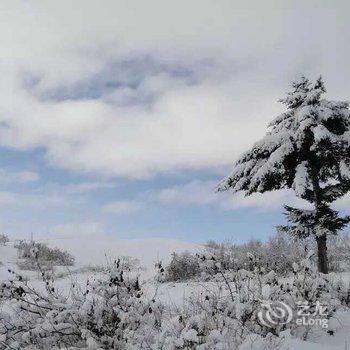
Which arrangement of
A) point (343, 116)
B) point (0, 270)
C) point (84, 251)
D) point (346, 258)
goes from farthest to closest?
point (84, 251)
point (346, 258)
point (0, 270)
point (343, 116)

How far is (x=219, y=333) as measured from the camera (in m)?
5.59

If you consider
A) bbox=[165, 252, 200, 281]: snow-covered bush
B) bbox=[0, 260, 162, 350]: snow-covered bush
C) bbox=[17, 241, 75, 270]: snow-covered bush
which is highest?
bbox=[17, 241, 75, 270]: snow-covered bush

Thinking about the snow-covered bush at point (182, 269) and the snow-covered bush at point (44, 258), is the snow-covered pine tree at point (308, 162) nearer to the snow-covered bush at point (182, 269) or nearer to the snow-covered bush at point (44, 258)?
the snow-covered bush at point (182, 269)

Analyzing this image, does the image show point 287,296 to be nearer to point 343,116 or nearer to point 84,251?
point 343,116

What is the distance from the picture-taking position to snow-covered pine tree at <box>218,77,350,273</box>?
12.1 meters

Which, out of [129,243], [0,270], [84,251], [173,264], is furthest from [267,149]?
[129,243]

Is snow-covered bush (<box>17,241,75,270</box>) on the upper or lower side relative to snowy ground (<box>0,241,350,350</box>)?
upper

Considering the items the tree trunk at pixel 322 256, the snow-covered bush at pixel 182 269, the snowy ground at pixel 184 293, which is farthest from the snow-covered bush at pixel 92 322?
the snow-covered bush at pixel 182 269

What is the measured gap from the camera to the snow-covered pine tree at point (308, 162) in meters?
12.1

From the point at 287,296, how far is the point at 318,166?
20.6ft

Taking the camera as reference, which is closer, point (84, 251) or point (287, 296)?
point (287, 296)

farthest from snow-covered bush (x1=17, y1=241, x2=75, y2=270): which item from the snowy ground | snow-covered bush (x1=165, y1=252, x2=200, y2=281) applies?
snow-covered bush (x1=165, y1=252, x2=200, y2=281)

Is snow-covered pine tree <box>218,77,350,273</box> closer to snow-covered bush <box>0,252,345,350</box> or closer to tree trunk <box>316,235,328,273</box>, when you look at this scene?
tree trunk <box>316,235,328,273</box>

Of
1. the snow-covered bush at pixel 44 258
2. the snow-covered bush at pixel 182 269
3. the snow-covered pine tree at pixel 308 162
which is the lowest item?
the snow-covered bush at pixel 182 269
